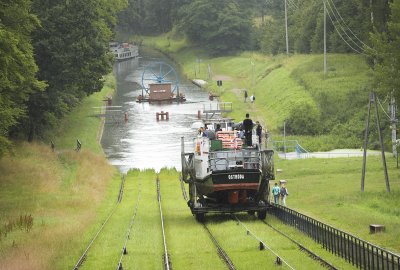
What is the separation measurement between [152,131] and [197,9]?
3201 inches

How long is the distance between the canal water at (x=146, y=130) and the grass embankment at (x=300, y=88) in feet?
19.9

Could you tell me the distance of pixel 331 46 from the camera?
111812 mm

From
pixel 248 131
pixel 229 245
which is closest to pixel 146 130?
pixel 248 131

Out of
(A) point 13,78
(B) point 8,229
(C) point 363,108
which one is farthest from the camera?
(C) point 363,108

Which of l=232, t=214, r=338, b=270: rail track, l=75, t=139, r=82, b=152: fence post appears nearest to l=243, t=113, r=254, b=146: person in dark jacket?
l=232, t=214, r=338, b=270: rail track

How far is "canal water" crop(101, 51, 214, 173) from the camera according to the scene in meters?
73.5

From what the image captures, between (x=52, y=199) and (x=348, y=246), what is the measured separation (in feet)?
81.5

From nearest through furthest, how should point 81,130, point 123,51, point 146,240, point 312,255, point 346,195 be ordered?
point 312,255
point 146,240
point 346,195
point 81,130
point 123,51

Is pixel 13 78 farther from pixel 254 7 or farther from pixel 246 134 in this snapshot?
pixel 254 7

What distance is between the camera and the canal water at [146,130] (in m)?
73.5

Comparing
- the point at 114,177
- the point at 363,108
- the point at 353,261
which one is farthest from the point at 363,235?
the point at 363,108

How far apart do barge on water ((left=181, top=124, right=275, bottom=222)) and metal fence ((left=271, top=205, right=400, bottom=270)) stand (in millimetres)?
2657

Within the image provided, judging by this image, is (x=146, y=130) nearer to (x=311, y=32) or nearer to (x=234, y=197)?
(x=311, y=32)

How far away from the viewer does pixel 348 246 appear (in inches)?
1014
